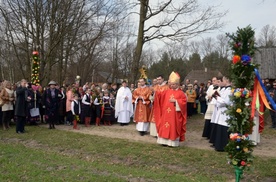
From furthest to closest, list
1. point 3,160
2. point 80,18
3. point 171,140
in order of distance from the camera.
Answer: point 80,18 < point 171,140 < point 3,160

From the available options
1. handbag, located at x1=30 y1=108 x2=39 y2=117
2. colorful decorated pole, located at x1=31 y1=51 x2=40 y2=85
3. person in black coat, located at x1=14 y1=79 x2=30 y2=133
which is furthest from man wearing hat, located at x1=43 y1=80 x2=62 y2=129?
colorful decorated pole, located at x1=31 y1=51 x2=40 y2=85

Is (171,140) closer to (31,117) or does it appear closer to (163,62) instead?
(31,117)

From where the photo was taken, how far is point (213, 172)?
250 inches

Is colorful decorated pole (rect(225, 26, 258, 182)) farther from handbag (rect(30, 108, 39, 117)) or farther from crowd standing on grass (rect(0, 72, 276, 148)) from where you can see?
handbag (rect(30, 108, 39, 117))

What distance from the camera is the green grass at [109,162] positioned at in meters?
5.88

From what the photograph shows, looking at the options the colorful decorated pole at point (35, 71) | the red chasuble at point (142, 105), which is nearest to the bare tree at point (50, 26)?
the colorful decorated pole at point (35, 71)

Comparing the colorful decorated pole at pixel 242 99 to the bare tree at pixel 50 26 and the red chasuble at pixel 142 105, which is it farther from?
the bare tree at pixel 50 26

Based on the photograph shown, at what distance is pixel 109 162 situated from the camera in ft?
23.0

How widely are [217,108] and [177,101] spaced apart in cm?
125

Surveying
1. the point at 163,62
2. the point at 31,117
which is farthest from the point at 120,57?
the point at 31,117

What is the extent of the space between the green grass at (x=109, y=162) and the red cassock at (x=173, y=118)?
0.46 m

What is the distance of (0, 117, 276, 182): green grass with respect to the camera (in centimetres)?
588

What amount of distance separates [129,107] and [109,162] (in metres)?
6.66

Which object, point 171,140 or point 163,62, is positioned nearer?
point 171,140
